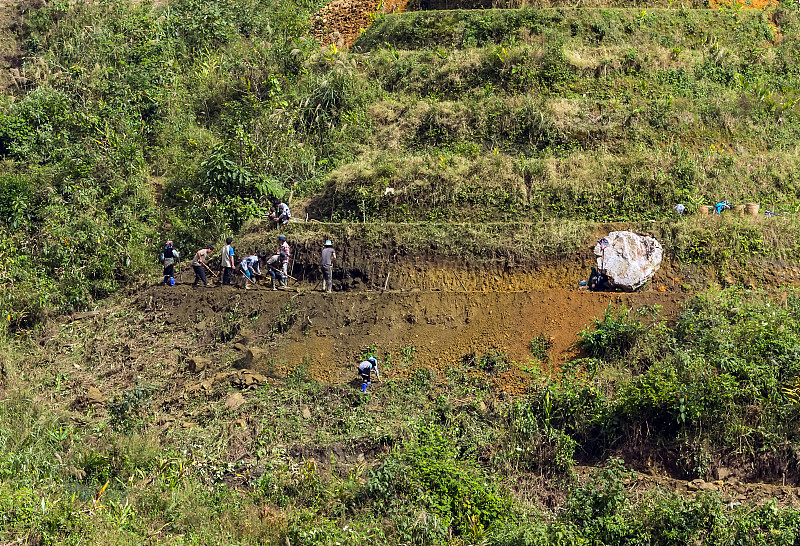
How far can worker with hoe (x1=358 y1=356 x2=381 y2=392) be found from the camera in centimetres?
1543

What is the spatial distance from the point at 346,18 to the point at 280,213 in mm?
9151

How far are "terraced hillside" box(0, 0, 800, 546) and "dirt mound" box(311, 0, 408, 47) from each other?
19 cm

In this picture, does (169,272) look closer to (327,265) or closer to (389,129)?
(327,265)

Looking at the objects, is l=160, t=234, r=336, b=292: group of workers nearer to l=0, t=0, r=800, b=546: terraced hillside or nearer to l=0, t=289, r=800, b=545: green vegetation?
l=0, t=0, r=800, b=546: terraced hillside

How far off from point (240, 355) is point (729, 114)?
1157 centimetres

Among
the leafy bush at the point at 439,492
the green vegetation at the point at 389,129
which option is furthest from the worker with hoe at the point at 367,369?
the green vegetation at the point at 389,129

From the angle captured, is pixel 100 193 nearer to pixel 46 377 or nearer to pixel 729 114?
pixel 46 377

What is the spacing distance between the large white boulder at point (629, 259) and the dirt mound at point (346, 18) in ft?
36.5

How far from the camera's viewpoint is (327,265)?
1736 cm

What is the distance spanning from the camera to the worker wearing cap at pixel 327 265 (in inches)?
682

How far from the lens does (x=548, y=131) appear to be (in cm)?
2002

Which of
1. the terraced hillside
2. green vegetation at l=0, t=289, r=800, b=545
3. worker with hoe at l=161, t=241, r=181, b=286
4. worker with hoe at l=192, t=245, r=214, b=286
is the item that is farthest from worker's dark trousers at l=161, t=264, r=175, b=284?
green vegetation at l=0, t=289, r=800, b=545

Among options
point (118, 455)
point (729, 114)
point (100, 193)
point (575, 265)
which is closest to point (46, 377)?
point (118, 455)

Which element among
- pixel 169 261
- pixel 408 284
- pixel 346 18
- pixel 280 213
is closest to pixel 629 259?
pixel 408 284
